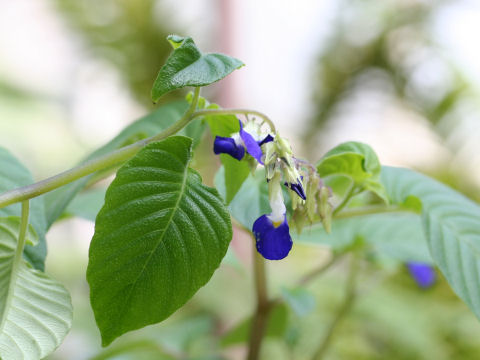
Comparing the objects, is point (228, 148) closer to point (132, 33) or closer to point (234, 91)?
point (234, 91)

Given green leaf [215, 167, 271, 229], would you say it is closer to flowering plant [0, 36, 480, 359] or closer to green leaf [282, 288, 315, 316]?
flowering plant [0, 36, 480, 359]

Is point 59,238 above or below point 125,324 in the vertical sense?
below

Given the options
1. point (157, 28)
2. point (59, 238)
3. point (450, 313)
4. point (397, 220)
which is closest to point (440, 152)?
point (450, 313)

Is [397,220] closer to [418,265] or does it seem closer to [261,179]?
[418,265]

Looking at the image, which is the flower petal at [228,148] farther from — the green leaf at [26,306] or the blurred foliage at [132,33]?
the blurred foliage at [132,33]

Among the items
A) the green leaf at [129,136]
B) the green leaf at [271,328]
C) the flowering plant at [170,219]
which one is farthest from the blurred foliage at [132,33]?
the flowering plant at [170,219]

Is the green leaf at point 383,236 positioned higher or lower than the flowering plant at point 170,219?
lower
